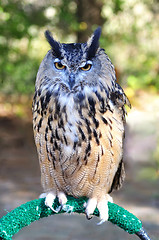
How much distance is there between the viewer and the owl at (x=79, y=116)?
77.0 inches

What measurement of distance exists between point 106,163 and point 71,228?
2.34m

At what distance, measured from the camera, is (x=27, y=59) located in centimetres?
637

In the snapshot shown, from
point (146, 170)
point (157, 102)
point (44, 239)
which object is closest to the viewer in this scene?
point (44, 239)

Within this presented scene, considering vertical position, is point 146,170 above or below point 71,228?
above

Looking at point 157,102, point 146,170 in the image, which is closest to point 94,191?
point 146,170

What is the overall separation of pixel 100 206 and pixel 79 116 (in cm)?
58

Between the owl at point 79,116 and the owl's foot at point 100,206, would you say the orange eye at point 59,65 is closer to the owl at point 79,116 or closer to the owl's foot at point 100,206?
the owl at point 79,116

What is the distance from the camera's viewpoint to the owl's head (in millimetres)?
1919

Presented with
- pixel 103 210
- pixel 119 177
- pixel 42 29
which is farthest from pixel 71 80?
pixel 42 29

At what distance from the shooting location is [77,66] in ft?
6.28

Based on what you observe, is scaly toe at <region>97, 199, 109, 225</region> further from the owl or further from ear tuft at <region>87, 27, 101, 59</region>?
ear tuft at <region>87, 27, 101, 59</region>

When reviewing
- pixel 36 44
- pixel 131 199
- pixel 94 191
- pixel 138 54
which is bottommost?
pixel 94 191

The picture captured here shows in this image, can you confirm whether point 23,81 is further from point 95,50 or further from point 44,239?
point 95,50

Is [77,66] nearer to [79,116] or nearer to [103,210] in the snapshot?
[79,116]
